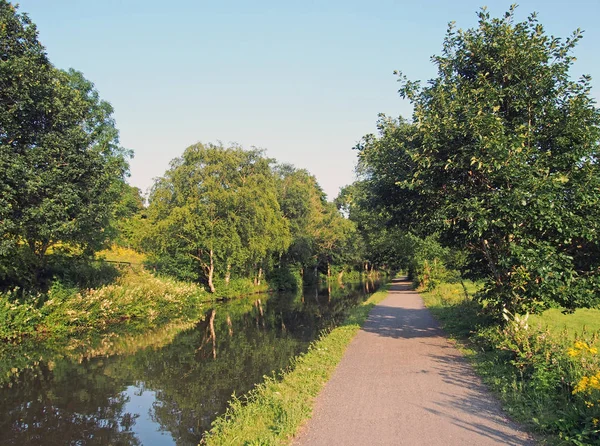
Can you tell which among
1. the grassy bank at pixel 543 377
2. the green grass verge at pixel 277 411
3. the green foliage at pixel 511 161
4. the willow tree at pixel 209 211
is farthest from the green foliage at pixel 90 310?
the grassy bank at pixel 543 377

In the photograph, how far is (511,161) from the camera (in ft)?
27.7

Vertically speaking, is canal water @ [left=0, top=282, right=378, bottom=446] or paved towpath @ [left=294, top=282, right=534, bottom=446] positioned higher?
paved towpath @ [left=294, top=282, right=534, bottom=446]

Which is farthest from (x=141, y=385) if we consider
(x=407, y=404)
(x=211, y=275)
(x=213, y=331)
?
(x=211, y=275)

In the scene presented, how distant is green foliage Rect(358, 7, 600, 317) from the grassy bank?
116cm

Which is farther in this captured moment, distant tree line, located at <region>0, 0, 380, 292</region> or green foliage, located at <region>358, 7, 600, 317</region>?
distant tree line, located at <region>0, 0, 380, 292</region>

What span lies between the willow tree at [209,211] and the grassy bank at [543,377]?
→ 67.8ft

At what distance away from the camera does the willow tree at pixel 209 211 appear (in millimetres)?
28328

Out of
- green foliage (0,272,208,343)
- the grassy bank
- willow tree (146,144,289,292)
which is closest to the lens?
the grassy bank

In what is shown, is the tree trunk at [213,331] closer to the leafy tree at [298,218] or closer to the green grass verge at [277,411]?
the green grass verge at [277,411]

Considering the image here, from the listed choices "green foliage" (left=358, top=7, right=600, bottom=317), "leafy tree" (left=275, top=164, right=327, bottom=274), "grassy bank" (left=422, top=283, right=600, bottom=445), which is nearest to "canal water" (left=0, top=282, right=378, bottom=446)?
"grassy bank" (left=422, top=283, right=600, bottom=445)

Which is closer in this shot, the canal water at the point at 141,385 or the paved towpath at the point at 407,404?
the paved towpath at the point at 407,404

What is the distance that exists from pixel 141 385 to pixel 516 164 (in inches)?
407

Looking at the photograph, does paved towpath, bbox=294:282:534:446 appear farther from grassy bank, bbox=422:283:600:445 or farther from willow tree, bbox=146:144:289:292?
willow tree, bbox=146:144:289:292

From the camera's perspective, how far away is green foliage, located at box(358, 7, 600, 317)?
8.37m
